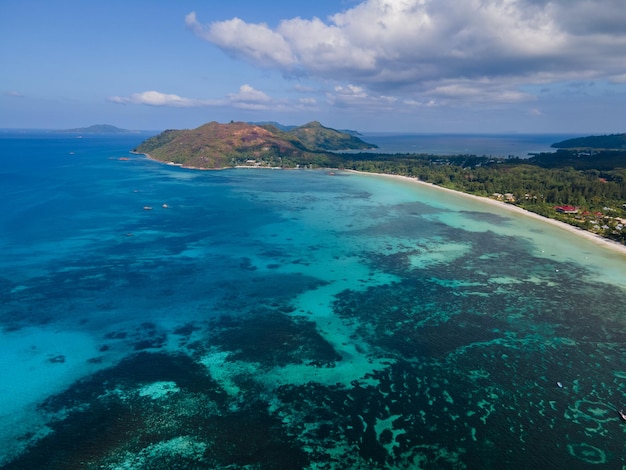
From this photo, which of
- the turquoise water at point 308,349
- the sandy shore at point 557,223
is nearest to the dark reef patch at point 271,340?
the turquoise water at point 308,349

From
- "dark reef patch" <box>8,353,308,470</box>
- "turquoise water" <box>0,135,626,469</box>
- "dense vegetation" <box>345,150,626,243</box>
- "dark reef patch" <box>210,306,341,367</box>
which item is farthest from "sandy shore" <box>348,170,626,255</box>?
"dark reef patch" <box>8,353,308,470</box>

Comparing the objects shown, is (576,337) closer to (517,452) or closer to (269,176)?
(517,452)

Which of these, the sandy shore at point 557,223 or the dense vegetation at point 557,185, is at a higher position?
the dense vegetation at point 557,185

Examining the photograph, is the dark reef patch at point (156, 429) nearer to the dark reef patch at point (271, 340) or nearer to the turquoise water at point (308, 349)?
the turquoise water at point (308, 349)

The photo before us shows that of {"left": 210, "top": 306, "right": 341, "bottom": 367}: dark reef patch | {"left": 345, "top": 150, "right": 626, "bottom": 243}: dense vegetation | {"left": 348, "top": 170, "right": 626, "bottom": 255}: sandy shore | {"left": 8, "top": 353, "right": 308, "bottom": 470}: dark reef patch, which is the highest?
{"left": 345, "top": 150, "right": 626, "bottom": 243}: dense vegetation

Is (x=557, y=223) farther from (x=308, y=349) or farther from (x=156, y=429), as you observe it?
(x=156, y=429)

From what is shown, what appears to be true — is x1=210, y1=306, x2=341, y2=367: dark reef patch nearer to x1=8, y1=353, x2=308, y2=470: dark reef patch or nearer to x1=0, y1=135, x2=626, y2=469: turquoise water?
x1=0, y1=135, x2=626, y2=469: turquoise water

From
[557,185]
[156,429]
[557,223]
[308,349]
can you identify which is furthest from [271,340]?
[557,185]

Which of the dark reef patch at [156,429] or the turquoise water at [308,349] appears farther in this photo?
the turquoise water at [308,349]
